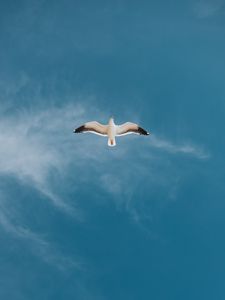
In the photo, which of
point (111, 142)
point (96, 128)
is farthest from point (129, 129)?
point (111, 142)

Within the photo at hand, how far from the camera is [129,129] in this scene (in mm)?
34875

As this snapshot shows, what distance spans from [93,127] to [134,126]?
3.43 meters

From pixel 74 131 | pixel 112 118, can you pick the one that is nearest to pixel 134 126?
pixel 112 118

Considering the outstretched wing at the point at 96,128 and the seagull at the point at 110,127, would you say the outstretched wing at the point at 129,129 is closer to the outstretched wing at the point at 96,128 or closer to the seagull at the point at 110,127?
the seagull at the point at 110,127

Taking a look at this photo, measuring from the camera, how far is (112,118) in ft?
114

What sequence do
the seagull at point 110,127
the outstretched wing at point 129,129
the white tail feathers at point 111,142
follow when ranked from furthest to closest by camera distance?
the outstretched wing at point 129,129 < the seagull at point 110,127 < the white tail feathers at point 111,142

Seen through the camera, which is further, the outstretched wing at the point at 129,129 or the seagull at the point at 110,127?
the outstretched wing at the point at 129,129

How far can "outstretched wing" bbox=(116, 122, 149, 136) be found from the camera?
3447 cm

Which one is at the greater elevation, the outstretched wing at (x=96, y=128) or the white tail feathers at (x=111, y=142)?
the outstretched wing at (x=96, y=128)

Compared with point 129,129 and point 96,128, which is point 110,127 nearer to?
point 96,128

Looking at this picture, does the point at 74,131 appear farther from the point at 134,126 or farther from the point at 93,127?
the point at 134,126

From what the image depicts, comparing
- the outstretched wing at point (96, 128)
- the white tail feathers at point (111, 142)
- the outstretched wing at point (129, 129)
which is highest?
the outstretched wing at point (129, 129)

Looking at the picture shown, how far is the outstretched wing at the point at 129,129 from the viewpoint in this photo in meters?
34.5

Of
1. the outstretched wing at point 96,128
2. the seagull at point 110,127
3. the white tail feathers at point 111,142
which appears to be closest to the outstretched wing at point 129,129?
the seagull at point 110,127
